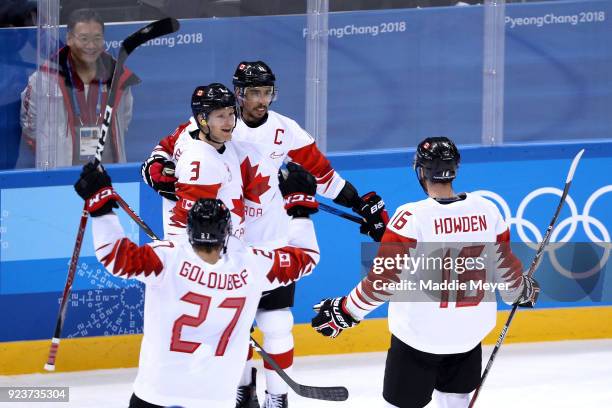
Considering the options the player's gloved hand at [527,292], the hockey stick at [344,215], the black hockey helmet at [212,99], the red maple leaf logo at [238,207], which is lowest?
the player's gloved hand at [527,292]

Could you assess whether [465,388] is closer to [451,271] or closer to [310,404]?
[451,271]

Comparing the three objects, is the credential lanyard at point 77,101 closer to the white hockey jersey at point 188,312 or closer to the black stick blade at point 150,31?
the black stick blade at point 150,31

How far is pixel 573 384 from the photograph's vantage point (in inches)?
241

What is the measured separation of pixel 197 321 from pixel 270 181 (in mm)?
1780

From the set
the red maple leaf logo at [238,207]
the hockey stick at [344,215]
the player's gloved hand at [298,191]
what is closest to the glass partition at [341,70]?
the hockey stick at [344,215]

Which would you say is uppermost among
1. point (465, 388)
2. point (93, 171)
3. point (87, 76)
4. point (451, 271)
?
point (87, 76)

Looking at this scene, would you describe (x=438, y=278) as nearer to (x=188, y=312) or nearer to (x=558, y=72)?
(x=188, y=312)

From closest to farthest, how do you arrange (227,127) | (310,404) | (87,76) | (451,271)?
(451,271) → (227,127) → (310,404) → (87,76)

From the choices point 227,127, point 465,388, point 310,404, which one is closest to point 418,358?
point 465,388

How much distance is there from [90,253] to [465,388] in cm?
240

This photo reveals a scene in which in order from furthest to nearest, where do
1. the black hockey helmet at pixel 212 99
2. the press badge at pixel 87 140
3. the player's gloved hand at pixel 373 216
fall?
1. the press badge at pixel 87 140
2. the player's gloved hand at pixel 373 216
3. the black hockey helmet at pixel 212 99

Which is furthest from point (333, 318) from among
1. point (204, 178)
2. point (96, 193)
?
point (96, 193)

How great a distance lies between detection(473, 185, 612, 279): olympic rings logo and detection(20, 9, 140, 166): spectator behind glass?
1.97 metres

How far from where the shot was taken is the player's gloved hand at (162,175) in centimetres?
512
